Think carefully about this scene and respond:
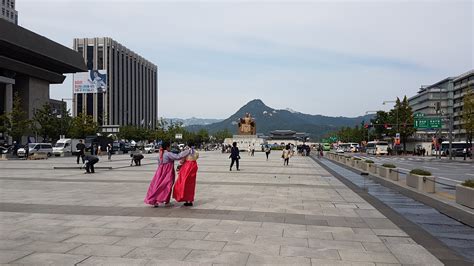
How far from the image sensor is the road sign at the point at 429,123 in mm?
54656

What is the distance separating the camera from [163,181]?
10.1m

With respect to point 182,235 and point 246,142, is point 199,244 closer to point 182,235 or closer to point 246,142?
point 182,235

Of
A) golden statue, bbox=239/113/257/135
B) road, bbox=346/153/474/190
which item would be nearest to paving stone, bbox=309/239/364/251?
road, bbox=346/153/474/190

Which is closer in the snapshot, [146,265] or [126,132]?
[146,265]

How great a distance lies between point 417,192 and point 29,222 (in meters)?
11.9

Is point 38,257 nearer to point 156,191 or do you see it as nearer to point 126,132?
point 156,191

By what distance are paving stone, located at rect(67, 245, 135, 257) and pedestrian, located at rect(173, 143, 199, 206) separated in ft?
12.6

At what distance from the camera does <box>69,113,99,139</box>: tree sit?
59334 mm

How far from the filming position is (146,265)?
5.28 m

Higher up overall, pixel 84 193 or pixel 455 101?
pixel 455 101

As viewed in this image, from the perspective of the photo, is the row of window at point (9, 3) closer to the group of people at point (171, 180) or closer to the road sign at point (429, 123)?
the road sign at point (429, 123)

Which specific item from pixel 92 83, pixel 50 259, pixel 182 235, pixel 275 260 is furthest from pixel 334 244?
pixel 92 83

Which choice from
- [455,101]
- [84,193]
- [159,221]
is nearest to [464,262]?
[159,221]

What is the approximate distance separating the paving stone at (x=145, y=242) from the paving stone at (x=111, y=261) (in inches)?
28.9
